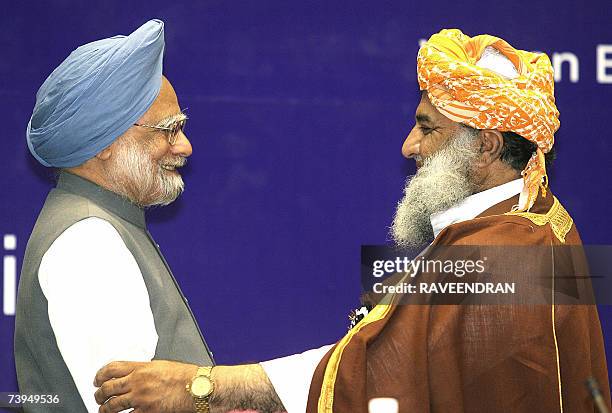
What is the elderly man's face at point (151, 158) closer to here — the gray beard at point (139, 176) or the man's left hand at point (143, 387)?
the gray beard at point (139, 176)

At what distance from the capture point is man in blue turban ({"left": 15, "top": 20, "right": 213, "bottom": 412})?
8.20ft

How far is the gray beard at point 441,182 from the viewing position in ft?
9.40

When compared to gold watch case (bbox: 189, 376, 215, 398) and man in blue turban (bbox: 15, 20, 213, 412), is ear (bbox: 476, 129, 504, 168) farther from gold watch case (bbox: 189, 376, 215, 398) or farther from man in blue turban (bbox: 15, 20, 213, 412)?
gold watch case (bbox: 189, 376, 215, 398)

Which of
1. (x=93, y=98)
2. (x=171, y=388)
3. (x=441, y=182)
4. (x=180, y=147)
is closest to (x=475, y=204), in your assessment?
(x=441, y=182)

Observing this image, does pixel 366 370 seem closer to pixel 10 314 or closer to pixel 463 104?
pixel 463 104

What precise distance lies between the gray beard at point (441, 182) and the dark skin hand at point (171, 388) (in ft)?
2.37

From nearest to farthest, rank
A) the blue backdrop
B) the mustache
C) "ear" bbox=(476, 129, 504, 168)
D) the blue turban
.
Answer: the blue turban < "ear" bbox=(476, 129, 504, 168) < the mustache < the blue backdrop

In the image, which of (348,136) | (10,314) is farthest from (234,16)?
(10,314)

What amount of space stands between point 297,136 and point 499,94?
1.05m

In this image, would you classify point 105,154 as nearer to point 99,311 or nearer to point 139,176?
point 139,176

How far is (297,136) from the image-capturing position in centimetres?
366

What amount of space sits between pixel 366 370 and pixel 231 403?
34 centimetres

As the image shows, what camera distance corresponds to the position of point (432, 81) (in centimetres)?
286

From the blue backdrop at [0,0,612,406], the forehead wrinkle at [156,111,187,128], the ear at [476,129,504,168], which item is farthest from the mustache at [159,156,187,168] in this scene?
the ear at [476,129,504,168]
